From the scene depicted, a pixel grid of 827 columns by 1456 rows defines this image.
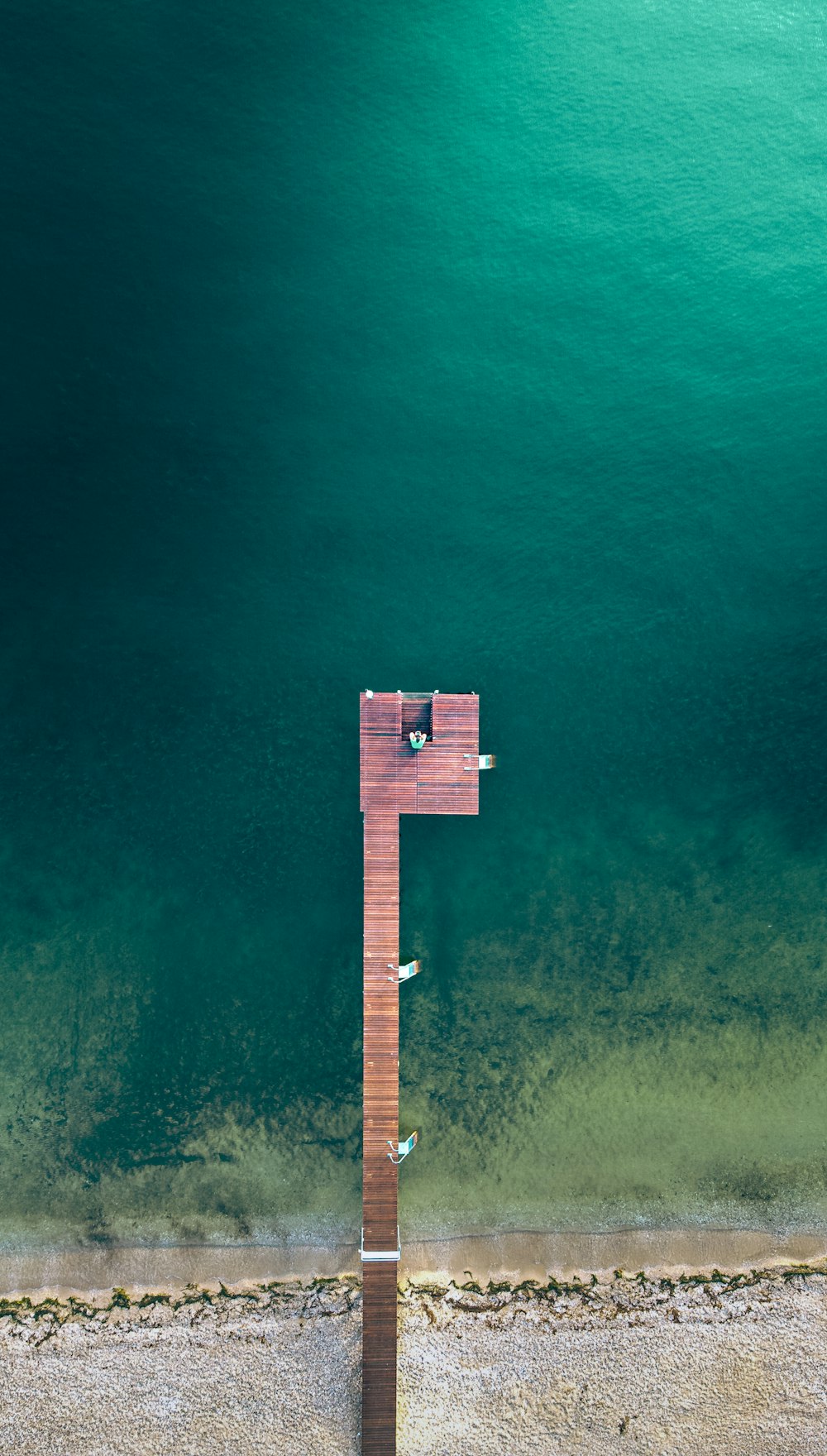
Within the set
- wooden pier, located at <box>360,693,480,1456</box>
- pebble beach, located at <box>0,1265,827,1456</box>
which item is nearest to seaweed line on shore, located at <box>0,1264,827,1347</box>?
pebble beach, located at <box>0,1265,827,1456</box>

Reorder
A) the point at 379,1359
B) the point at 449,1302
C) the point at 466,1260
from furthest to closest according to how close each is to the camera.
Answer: the point at 466,1260 → the point at 449,1302 → the point at 379,1359

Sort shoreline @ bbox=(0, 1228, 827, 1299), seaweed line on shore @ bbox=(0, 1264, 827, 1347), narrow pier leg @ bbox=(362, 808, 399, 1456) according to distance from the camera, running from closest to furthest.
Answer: narrow pier leg @ bbox=(362, 808, 399, 1456) < seaweed line on shore @ bbox=(0, 1264, 827, 1347) < shoreline @ bbox=(0, 1228, 827, 1299)

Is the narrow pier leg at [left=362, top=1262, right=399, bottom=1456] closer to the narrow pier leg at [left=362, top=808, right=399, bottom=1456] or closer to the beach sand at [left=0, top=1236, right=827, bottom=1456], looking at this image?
the narrow pier leg at [left=362, top=808, right=399, bottom=1456]

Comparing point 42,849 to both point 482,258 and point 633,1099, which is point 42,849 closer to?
point 633,1099

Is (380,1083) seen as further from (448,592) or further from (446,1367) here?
(448,592)

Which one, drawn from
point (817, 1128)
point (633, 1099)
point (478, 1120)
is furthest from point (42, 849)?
point (817, 1128)

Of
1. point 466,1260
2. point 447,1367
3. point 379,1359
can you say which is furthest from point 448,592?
point 447,1367
